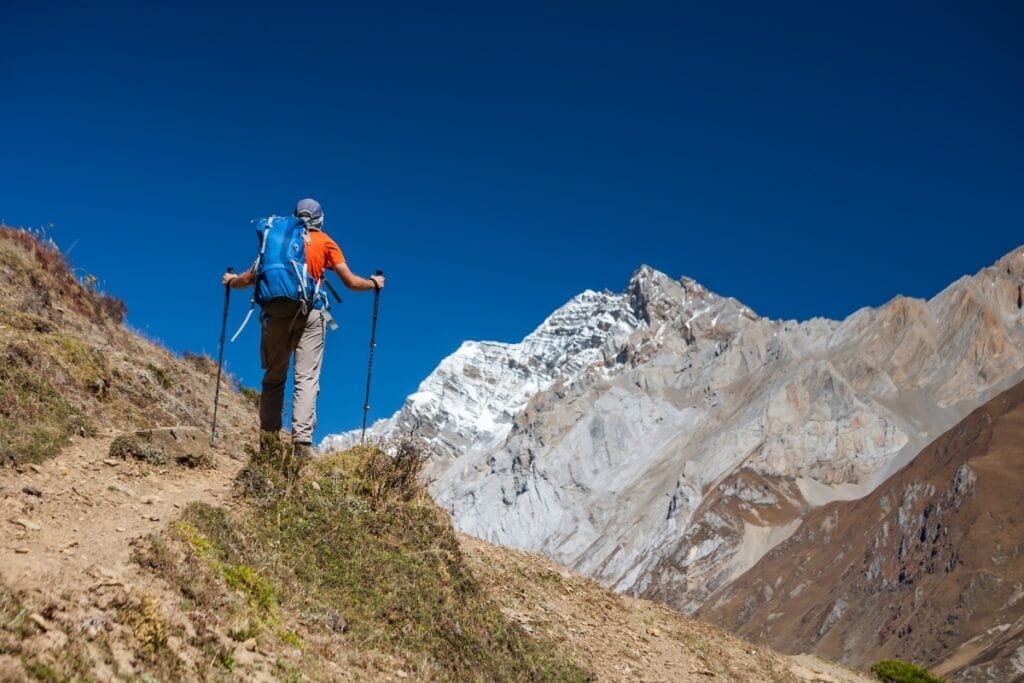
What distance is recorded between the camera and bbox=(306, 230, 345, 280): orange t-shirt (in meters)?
10.8

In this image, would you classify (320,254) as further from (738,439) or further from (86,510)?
(738,439)

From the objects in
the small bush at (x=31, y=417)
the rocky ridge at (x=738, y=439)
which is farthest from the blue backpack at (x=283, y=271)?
the rocky ridge at (x=738, y=439)

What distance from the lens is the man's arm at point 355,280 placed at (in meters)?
11.2

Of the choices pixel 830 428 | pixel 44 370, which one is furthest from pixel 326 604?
pixel 830 428

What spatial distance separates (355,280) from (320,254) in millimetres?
611

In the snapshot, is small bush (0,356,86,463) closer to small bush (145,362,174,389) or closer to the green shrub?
the green shrub

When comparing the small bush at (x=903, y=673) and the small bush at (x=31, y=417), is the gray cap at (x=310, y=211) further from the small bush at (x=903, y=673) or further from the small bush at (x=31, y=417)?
the small bush at (x=903, y=673)

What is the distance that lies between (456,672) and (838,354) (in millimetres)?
163533

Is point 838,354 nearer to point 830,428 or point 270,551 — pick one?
point 830,428

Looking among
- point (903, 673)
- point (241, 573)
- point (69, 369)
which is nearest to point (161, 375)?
point (69, 369)

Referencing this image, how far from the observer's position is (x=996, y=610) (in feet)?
254

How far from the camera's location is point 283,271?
10.5 meters

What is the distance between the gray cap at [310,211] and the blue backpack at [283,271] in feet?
0.45

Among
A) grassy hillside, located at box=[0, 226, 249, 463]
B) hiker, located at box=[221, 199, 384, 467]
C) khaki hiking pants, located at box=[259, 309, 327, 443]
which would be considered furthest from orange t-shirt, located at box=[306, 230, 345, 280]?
grassy hillside, located at box=[0, 226, 249, 463]
